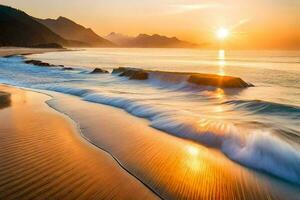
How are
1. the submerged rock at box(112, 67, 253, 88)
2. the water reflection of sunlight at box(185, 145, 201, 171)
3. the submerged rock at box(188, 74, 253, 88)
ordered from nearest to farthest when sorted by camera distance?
1. the water reflection of sunlight at box(185, 145, 201, 171)
2. the submerged rock at box(188, 74, 253, 88)
3. the submerged rock at box(112, 67, 253, 88)

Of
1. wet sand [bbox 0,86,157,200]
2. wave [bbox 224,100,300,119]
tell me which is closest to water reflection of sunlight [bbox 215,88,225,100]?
wave [bbox 224,100,300,119]

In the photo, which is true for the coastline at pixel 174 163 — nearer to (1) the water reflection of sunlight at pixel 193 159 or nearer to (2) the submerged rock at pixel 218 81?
(1) the water reflection of sunlight at pixel 193 159

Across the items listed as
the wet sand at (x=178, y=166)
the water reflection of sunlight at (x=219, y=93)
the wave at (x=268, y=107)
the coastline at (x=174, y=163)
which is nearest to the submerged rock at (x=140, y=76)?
the water reflection of sunlight at (x=219, y=93)

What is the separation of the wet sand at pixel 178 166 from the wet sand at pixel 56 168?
32 cm

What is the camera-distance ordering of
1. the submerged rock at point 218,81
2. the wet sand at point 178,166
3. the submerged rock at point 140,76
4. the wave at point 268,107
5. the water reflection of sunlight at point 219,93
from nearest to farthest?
the wet sand at point 178,166, the wave at point 268,107, the water reflection of sunlight at point 219,93, the submerged rock at point 218,81, the submerged rock at point 140,76

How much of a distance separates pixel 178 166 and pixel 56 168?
83.1 inches

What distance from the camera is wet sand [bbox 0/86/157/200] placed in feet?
15.5

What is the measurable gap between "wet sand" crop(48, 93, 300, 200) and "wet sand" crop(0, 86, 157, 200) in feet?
1.05

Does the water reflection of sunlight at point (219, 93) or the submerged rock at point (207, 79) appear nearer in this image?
the water reflection of sunlight at point (219, 93)

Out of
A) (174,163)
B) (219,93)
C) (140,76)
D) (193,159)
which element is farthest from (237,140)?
(140,76)

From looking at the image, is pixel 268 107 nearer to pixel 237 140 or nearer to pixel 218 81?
pixel 237 140

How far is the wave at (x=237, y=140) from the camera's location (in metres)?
5.99

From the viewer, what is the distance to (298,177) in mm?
5523

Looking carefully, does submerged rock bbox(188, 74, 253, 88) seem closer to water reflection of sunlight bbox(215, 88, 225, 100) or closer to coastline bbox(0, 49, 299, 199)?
water reflection of sunlight bbox(215, 88, 225, 100)
